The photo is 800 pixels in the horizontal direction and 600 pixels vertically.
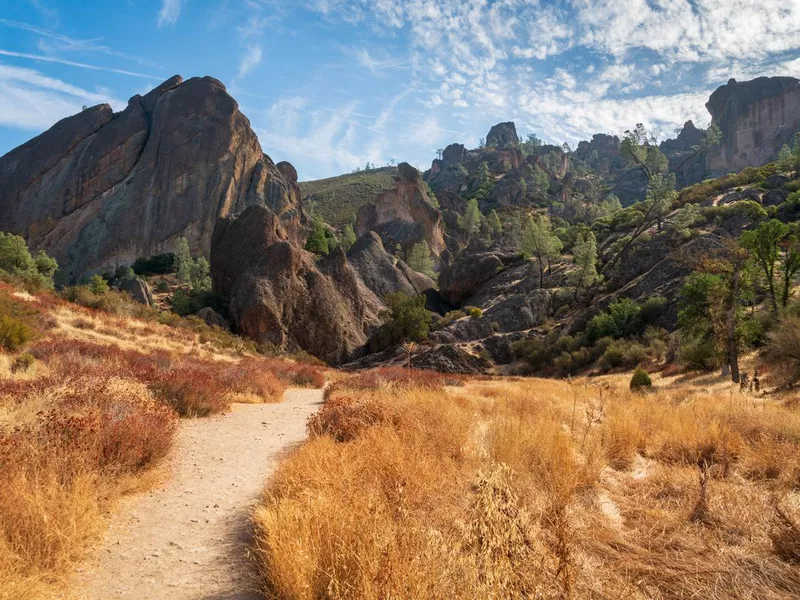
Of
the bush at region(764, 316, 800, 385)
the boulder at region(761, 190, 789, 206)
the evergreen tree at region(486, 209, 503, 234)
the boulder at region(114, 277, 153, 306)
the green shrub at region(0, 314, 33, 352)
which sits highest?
the evergreen tree at region(486, 209, 503, 234)

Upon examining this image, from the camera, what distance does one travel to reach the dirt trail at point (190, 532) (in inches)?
132

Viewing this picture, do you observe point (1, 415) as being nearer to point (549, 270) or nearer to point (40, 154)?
point (549, 270)

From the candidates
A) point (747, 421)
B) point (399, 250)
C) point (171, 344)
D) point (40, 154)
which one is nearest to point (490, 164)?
point (399, 250)

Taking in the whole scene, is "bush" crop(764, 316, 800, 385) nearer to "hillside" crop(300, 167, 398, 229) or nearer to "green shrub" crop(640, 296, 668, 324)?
"green shrub" crop(640, 296, 668, 324)

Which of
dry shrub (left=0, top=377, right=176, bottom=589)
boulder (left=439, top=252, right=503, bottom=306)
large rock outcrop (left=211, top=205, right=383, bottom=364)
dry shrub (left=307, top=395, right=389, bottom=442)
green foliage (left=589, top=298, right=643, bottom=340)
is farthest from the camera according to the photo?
boulder (left=439, top=252, right=503, bottom=306)

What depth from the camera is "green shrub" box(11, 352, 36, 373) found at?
10.0 m

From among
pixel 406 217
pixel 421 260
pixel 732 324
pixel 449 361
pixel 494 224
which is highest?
pixel 406 217

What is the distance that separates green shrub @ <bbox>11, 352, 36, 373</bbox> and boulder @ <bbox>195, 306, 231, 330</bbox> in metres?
23.1

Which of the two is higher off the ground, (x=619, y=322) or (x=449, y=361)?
(x=619, y=322)

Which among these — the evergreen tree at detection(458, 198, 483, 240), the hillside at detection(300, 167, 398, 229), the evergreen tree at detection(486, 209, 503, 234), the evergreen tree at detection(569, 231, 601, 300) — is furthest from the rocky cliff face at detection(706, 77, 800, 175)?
the evergreen tree at detection(569, 231, 601, 300)

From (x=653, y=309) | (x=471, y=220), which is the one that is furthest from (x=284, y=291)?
(x=471, y=220)

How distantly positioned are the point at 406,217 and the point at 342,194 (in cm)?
4253

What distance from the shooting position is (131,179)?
2881 inches

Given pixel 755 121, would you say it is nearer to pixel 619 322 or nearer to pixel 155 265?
pixel 619 322
